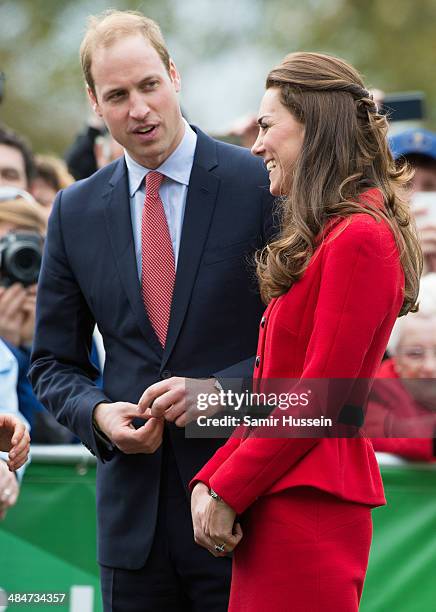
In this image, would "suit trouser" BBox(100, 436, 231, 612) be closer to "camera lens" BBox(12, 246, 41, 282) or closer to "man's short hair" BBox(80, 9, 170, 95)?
"man's short hair" BBox(80, 9, 170, 95)

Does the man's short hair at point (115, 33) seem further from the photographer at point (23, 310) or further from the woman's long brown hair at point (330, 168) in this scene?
the photographer at point (23, 310)

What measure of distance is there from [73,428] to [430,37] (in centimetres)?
1540

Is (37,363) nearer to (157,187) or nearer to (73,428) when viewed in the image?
(73,428)

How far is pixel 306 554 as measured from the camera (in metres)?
2.84

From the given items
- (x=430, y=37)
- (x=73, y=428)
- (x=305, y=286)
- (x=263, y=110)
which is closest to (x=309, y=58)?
(x=263, y=110)

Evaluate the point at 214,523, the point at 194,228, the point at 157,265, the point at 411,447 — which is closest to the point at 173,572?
the point at 214,523

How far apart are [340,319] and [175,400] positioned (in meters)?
0.63

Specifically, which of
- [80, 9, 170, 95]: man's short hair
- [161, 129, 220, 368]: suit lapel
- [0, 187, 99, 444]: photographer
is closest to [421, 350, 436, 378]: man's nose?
[0, 187, 99, 444]: photographer

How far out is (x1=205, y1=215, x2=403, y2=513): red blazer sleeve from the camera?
2.82 meters

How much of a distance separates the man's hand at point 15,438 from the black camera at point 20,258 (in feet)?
4.93

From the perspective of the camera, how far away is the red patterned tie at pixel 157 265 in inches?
138

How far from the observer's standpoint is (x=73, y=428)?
354 centimetres

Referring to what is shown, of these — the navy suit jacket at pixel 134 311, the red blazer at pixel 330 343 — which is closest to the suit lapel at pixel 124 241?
the navy suit jacket at pixel 134 311

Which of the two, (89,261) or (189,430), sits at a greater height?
(89,261)
